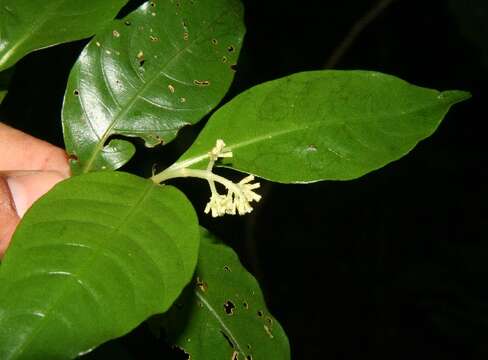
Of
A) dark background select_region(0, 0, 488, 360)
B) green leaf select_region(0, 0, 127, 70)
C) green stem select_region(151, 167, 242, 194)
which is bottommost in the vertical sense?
dark background select_region(0, 0, 488, 360)

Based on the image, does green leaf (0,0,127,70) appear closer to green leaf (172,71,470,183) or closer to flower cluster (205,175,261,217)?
green leaf (172,71,470,183)

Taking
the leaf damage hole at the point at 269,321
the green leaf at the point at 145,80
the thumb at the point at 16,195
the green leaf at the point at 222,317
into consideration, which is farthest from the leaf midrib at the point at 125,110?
the leaf damage hole at the point at 269,321

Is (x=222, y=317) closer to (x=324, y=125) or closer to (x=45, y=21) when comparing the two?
(x=324, y=125)

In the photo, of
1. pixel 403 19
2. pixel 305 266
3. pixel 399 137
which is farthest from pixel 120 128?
pixel 403 19

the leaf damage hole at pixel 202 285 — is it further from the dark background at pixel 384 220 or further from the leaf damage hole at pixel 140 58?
the dark background at pixel 384 220

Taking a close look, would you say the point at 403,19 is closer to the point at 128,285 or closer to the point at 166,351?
the point at 166,351

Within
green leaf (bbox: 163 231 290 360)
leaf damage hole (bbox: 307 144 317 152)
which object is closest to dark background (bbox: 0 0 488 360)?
green leaf (bbox: 163 231 290 360)
